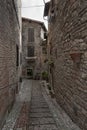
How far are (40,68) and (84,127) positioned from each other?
609 inches

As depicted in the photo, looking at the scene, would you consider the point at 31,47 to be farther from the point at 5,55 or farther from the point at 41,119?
Answer: the point at 41,119

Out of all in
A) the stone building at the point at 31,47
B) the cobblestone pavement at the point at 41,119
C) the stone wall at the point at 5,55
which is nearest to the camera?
the stone wall at the point at 5,55

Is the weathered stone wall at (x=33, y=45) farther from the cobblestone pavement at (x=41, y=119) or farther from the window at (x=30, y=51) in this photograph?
the cobblestone pavement at (x=41, y=119)

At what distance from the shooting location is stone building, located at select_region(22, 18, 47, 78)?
19.0 metres

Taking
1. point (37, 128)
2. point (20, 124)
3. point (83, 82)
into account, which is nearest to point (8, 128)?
point (20, 124)

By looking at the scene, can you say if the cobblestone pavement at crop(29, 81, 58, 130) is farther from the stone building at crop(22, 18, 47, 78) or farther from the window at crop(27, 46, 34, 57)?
the window at crop(27, 46, 34, 57)

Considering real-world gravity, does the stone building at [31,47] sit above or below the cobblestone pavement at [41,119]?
above

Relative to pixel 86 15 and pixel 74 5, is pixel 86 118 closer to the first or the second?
pixel 86 15

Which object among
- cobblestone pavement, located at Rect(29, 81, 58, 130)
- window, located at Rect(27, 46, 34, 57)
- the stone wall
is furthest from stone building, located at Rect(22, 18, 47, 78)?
the stone wall

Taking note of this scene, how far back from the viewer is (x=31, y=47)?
19.2 metres

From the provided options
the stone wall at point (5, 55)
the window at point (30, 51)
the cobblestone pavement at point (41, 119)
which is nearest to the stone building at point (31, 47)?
the window at point (30, 51)

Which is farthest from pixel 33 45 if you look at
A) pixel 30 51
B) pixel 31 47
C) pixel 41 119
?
pixel 41 119

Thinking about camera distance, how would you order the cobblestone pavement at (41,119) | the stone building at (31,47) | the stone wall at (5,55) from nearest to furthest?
the stone wall at (5,55)
the cobblestone pavement at (41,119)
the stone building at (31,47)

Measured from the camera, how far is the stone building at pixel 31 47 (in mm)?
19000
